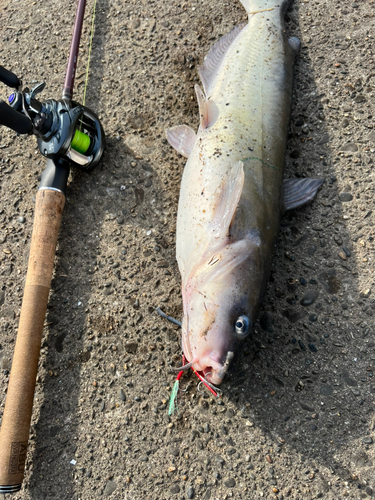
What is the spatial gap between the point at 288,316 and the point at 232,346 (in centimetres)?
68

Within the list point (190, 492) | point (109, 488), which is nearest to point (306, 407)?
point (190, 492)

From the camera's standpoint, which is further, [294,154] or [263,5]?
[263,5]

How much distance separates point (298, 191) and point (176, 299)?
122cm

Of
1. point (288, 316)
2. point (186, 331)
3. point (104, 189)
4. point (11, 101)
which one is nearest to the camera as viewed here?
point (186, 331)

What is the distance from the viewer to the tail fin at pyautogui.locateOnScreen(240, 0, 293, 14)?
11.1ft

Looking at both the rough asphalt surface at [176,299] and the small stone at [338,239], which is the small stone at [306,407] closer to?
the rough asphalt surface at [176,299]

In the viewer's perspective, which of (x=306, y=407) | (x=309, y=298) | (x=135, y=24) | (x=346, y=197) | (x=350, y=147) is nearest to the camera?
(x=306, y=407)

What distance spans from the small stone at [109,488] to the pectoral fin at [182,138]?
236cm

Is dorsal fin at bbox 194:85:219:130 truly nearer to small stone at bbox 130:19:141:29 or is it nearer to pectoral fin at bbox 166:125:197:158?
pectoral fin at bbox 166:125:197:158

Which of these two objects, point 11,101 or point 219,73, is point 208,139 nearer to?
point 219,73

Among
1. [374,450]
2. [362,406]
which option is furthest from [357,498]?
[362,406]

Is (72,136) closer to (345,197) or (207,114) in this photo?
(207,114)

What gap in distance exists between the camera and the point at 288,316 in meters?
2.67

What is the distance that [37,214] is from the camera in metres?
2.73
